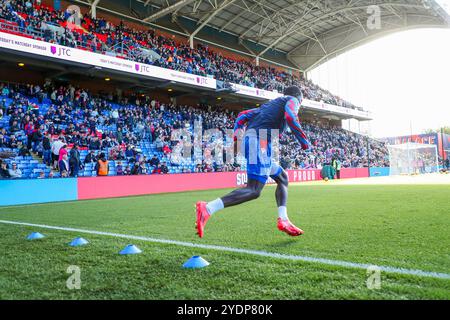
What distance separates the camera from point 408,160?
41.0 meters

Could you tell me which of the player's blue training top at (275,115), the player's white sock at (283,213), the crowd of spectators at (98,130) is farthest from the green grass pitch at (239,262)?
the crowd of spectators at (98,130)

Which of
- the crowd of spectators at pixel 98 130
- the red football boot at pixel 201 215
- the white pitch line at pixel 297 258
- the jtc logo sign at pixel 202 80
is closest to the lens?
the white pitch line at pixel 297 258

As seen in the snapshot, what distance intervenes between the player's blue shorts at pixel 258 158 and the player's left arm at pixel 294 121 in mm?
406

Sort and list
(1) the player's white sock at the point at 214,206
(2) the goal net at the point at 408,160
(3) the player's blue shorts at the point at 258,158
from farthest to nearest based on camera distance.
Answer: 1. (2) the goal net at the point at 408,160
2. (3) the player's blue shorts at the point at 258,158
3. (1) the player's white sock at the point at 214,206

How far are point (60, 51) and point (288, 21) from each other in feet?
82.3

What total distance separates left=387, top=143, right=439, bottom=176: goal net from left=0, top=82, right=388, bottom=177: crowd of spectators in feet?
54.3

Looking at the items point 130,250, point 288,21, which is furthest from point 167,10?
point 130,250

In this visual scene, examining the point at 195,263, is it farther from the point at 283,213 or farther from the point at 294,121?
the point at 294,121

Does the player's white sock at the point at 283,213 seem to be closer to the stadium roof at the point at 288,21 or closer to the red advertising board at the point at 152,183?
the red advertising board at the point at 152,183

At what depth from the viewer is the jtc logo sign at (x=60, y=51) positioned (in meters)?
18.9
